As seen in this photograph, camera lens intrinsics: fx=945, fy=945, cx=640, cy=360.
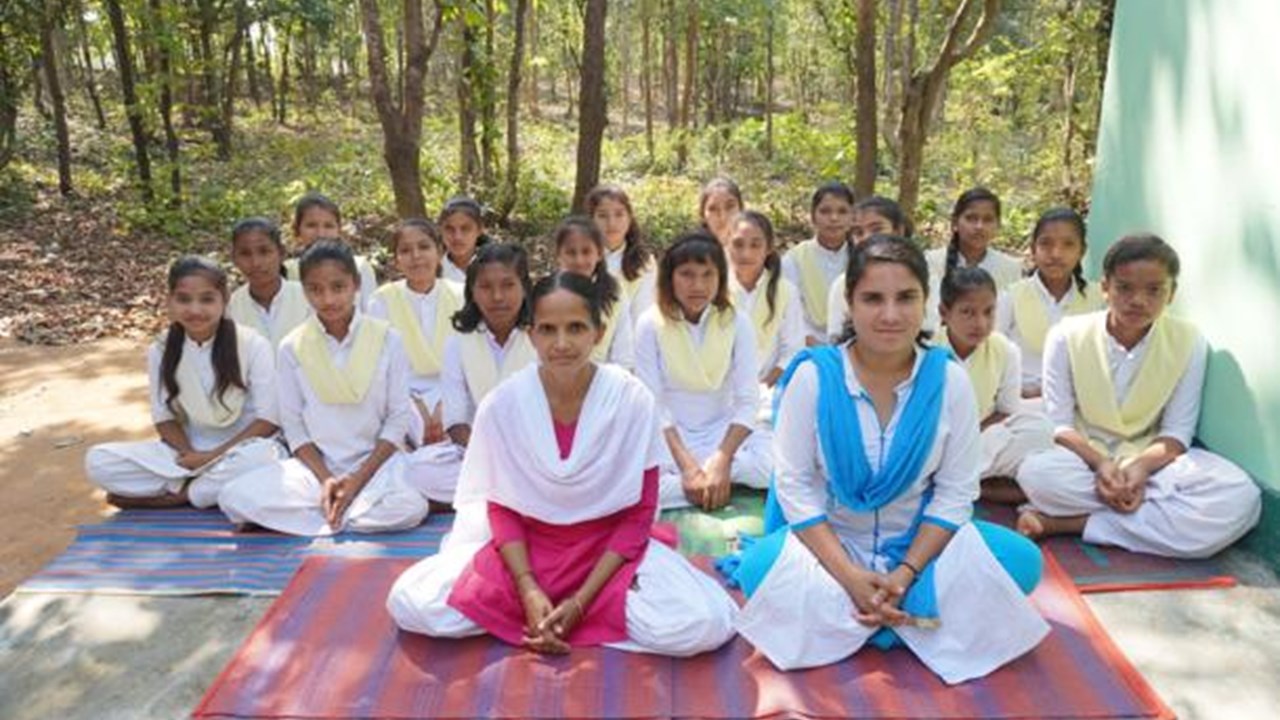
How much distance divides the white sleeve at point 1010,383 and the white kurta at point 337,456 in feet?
8.00

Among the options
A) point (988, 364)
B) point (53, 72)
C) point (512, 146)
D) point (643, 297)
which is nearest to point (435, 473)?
point (643, 297)

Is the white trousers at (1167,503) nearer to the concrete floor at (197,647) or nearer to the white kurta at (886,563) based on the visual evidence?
the concrete floor at (197,647)

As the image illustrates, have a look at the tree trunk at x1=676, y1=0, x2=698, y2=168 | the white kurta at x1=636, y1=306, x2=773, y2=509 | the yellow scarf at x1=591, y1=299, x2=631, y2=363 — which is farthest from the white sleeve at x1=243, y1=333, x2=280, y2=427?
the tree trunk at x1=676, y1=0, x2=698, y2=168

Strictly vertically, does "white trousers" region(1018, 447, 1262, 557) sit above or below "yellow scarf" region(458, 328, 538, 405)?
below

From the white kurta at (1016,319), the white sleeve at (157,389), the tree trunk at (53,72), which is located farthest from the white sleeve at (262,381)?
the tree trunk at (53,72)

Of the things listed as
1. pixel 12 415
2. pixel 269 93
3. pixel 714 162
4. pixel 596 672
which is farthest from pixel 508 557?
pixel 269 93

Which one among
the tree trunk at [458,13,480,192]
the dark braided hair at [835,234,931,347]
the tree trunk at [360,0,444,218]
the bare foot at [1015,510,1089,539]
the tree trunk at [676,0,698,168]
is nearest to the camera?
the dark braided hair at [835,234,931,347]

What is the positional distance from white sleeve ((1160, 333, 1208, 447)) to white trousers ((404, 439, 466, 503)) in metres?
2.81

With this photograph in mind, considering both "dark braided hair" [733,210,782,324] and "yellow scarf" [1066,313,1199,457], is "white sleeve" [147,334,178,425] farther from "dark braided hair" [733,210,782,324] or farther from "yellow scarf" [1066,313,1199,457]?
"yellow scarf" [1066,313,1199,457]

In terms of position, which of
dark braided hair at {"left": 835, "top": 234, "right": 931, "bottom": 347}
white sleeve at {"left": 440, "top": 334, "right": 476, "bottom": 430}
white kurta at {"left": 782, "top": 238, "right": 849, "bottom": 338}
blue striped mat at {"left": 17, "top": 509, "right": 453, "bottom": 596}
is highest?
dark braided hair at {"left": 835, "top": 234, "right": 931, "bottom": 347}

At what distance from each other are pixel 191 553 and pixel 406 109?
4.34 m

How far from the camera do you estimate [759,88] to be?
26438mm

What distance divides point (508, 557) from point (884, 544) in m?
1.14

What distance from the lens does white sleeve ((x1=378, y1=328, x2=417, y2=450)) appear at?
3.97 metres
